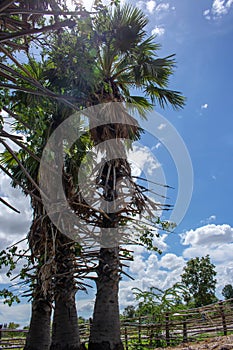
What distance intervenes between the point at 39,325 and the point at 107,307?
178 centimetres

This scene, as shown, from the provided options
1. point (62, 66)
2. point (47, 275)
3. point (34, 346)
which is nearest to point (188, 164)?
point (62, 66)

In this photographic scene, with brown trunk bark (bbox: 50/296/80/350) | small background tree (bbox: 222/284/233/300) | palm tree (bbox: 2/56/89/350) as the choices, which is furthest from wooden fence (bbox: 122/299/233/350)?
small background tree (bbox: 222/284/233/300)

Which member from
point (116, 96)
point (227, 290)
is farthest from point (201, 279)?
point (116, 96)

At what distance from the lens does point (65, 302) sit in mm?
5352

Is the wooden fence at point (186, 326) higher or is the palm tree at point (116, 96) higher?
the palm tree at point (116, 96)

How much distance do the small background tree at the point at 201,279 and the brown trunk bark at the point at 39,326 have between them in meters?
15.3

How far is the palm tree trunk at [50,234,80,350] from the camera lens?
5.08 m

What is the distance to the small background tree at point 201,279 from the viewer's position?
64.3 feet

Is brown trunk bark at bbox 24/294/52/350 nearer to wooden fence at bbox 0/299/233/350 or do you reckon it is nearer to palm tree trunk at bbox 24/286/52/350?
palm tree trunk at bbox 24/286/52/350

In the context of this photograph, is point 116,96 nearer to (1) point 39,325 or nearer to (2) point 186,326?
(1) point 39,325

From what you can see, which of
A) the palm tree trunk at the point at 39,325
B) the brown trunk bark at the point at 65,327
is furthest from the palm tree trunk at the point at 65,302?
the palm tree trunk at the point at 39,325

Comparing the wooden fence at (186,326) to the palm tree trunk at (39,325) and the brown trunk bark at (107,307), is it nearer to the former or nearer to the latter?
the palm tree trunk at (39,325)

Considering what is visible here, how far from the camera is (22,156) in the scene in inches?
227

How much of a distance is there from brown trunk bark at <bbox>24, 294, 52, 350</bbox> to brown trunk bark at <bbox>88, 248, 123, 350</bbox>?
1.43m
